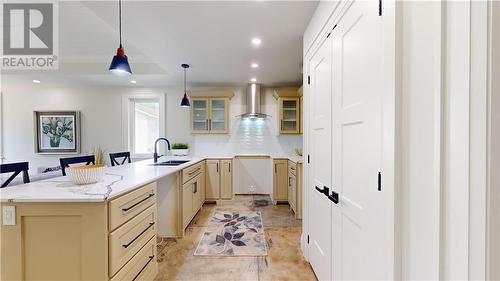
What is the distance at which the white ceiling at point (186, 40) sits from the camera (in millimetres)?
1870

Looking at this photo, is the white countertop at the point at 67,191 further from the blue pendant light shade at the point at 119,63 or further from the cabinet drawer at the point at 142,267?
the blue pendant light shade at the point at 119,63

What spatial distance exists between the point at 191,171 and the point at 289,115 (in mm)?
2297

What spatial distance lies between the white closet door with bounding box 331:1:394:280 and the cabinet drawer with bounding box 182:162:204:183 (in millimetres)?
1937

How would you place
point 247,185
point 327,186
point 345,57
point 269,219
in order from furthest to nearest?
1. point 247,185
2. point 269,219
3. point 327,186
4. point 345,57

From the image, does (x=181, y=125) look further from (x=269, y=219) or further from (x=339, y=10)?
(x=339, y=10)

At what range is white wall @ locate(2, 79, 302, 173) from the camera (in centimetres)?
462

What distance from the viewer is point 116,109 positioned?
466cm

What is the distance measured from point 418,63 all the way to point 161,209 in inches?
107

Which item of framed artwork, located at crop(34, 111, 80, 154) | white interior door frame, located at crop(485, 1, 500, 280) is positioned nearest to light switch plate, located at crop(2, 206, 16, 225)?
white interior door frame, located at crop(485, 1, 500, 280)

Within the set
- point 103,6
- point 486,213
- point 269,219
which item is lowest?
point 269,219

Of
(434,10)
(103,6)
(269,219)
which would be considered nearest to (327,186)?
(434,10)

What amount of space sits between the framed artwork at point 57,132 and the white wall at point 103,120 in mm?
126

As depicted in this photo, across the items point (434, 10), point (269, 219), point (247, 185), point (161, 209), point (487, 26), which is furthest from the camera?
point (247, 185)

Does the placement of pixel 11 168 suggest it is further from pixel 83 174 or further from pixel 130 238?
pixel 130 238
